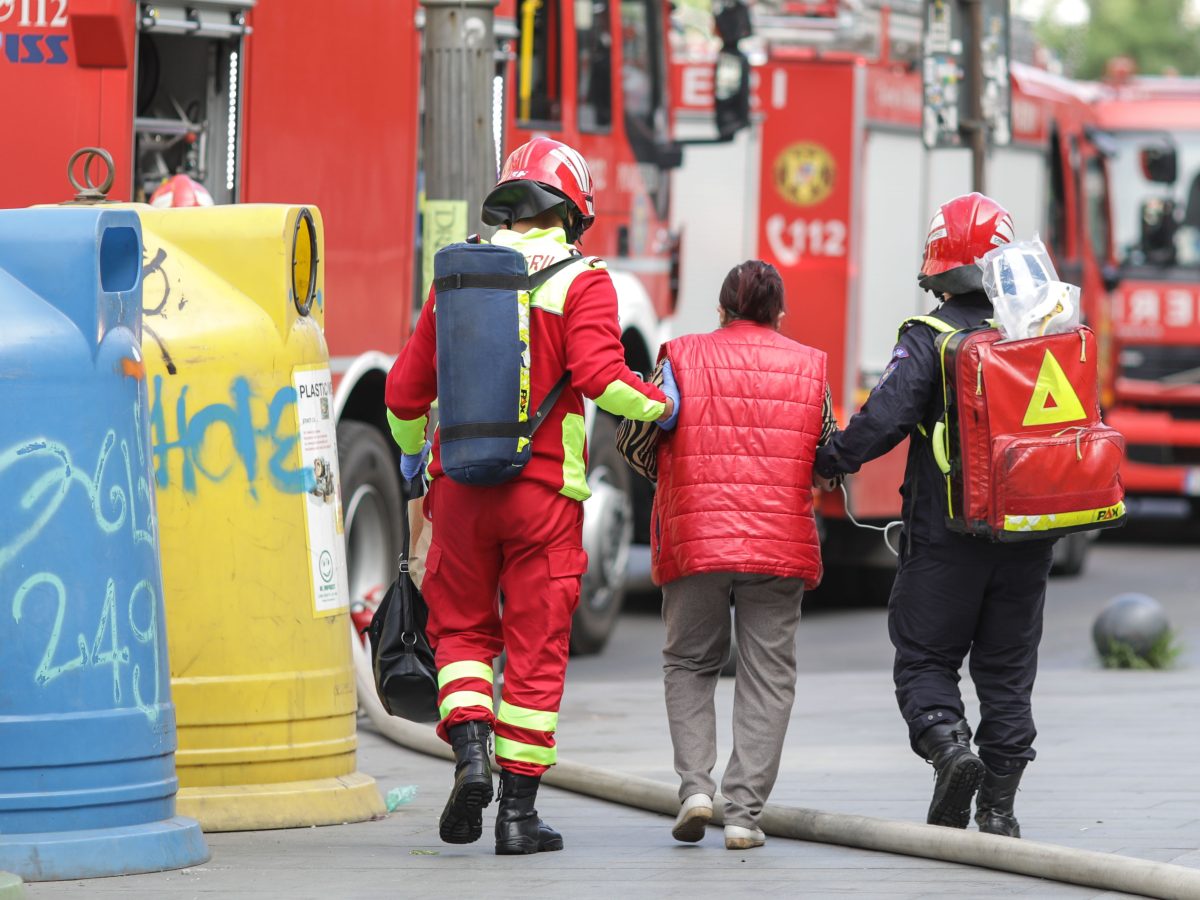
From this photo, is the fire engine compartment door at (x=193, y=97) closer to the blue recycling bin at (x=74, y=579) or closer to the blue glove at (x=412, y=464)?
the blue glove at (x=412, y=464)

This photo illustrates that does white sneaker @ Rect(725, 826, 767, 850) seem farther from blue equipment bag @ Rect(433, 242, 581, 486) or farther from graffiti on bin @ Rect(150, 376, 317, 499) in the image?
graffiti on bin @ Rect(150, 376, 317, 499)

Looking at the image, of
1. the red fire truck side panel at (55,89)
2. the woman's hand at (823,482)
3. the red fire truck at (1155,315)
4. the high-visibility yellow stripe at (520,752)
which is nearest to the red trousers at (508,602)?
the high-visibility yellow stripe at (520,752)

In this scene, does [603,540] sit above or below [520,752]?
below

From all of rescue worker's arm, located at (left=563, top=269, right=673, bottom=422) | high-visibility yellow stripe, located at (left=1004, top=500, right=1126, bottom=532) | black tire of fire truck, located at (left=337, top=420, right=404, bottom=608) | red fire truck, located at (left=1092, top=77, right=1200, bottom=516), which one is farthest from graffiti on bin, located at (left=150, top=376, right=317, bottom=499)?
red fire truck, located at (left=1092, top=77, right=1200, bottom=516)

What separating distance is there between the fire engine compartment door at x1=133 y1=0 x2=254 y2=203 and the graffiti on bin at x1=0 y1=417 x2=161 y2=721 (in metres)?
2.72

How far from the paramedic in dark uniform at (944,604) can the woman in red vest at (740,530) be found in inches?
6.8

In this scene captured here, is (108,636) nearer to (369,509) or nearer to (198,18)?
(198,18)

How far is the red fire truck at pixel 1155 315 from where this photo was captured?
18609mm

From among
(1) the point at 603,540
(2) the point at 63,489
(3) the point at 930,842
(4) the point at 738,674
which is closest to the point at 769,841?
(4) the point at 738,674

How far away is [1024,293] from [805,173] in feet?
24.7

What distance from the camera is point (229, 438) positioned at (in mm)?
6348

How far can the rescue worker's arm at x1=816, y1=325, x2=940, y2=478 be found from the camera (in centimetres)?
616

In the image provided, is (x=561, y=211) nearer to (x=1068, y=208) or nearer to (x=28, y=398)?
(x=28, y=398)

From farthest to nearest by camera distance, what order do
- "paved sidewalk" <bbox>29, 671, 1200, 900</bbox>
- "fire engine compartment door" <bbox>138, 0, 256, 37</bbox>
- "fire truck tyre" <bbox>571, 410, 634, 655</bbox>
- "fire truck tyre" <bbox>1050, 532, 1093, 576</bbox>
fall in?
1. "fire truck tyre" <bbox>1050, 532, 1093, 576</bbox>
2. "fire truck tyre" <bbox>571, 410, 634, 655</bbox>
3. "fire engine compartment door" <bbox>138, 0, 256, 37</bbox>
4. "paved sidewalk" <bbox>29, 671, 1200, 900</bbox>
